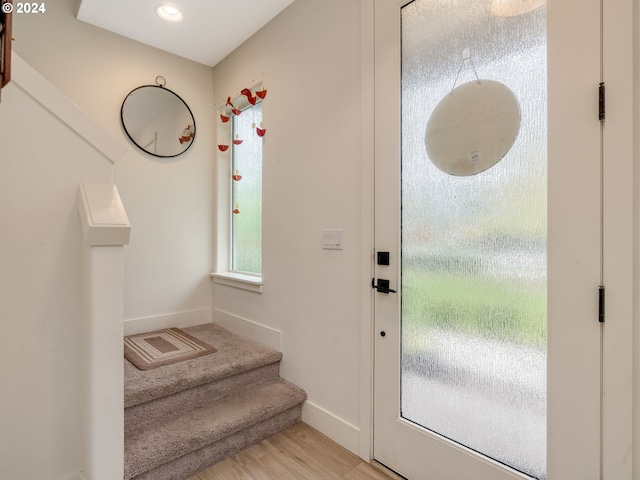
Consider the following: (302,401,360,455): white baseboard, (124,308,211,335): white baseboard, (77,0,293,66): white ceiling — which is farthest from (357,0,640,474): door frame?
(124,308,211,335): white baseboard

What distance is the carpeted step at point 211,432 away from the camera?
1491 millimetres

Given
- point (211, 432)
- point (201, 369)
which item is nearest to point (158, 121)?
point (201, 369)

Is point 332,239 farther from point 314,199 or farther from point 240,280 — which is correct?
point 240,280

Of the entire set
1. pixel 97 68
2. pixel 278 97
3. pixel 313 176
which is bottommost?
pixel 313 176

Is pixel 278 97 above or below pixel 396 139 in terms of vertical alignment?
above

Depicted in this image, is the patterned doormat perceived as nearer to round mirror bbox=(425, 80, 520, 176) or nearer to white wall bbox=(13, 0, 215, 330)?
white wall bbox=(13, 0, 215, 330)

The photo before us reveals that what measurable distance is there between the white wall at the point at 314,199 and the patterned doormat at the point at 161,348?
0.48 metres

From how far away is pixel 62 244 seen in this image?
1370 mm

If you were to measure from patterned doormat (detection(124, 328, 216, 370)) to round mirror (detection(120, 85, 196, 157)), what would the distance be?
4.61 feet

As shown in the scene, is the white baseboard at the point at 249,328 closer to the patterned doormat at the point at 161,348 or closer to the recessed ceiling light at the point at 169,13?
the patterned doormat at the point at 161,348
